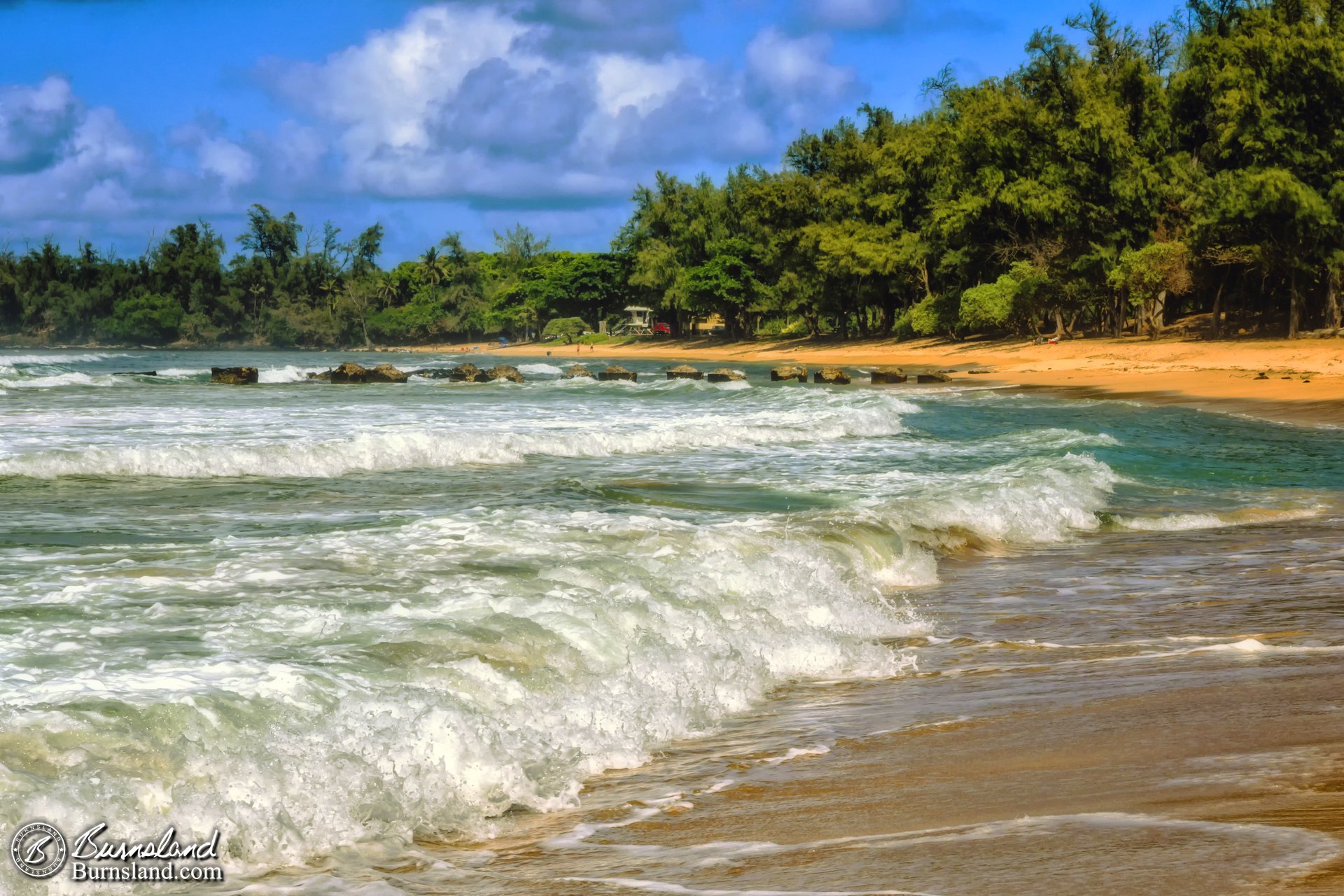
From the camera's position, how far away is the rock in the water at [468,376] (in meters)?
46.3

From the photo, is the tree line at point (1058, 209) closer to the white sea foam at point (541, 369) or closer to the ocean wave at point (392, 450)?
the white sea foam at point (541, 369)

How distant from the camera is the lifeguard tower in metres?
109

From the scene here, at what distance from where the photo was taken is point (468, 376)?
154 feet

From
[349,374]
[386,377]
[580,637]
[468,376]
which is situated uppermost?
[349,374]

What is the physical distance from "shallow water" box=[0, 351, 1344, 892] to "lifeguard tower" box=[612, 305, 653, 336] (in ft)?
308

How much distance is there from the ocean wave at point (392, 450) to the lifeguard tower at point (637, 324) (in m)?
86.3

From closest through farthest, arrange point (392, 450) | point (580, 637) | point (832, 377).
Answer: point (580, 637), point (392, 450), point (832, 377)

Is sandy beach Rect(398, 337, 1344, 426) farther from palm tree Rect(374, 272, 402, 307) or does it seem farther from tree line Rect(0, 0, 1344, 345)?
palm tree Rect(374, 272, 402, 307)

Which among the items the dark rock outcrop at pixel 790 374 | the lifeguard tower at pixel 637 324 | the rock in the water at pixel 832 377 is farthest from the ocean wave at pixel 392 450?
the lifeguard tower at pixel 637 324

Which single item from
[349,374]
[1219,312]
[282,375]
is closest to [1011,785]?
[349,374]

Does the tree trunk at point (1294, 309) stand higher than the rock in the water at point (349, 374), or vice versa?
the tree trunk at point (1294, 309)

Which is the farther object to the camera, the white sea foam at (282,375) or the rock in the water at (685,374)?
the white sea foam at (282,375)

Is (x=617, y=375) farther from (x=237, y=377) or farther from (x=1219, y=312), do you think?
(x=1219, y=312)

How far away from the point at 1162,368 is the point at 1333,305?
7.29 metres
